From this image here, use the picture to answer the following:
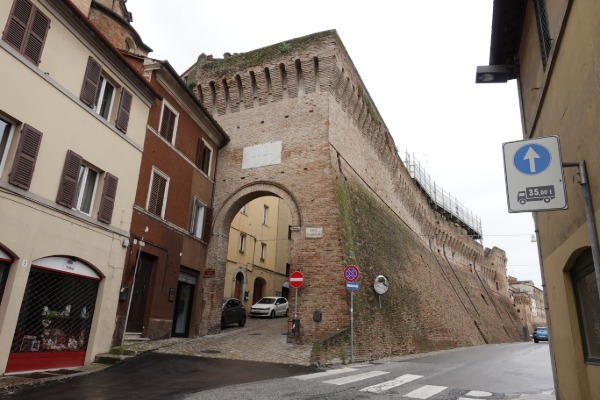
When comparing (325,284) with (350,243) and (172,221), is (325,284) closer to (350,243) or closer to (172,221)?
(350,243)

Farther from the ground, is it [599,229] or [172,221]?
[172,221]

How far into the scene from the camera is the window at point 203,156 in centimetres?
1747

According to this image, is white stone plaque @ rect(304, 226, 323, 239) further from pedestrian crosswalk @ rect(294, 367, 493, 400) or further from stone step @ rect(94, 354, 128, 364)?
stone step @ rect(94, 354, 128, 364)

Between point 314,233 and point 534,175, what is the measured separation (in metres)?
11.6

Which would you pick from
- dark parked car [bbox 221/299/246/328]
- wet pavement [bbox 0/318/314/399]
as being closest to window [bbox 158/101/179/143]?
wet pavement [bbox 0/318/314/399]

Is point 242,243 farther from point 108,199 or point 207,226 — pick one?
point 108,199

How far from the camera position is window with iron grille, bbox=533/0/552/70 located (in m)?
5.99

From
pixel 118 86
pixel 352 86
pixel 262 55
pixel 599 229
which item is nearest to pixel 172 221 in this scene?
pixel 118 86

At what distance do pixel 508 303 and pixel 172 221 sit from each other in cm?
4751

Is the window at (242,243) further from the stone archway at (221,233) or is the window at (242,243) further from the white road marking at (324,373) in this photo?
the white road marking at (324,373)

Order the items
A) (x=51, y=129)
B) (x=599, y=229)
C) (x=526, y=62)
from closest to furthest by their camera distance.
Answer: (x=599, y=229), (x=526, y=62), (x=51, y=129)

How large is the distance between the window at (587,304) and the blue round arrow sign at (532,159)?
57.1 inches

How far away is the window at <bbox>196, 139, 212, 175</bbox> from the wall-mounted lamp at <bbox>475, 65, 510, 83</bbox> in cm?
1200

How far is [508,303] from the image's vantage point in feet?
166
